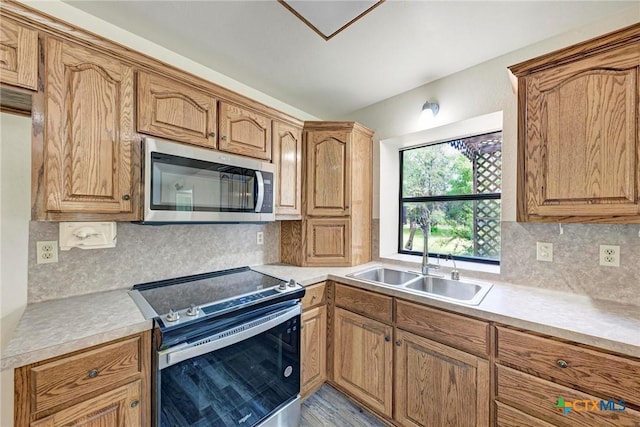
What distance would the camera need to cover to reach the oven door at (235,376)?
44.2 inches

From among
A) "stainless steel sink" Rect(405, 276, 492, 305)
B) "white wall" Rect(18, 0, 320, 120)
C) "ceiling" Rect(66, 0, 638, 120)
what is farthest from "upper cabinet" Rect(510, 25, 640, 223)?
"white wall" Rect(18, 0, 320, 120)

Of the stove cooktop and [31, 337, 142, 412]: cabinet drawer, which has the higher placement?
the stove cooktop

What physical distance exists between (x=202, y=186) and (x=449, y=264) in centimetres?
196

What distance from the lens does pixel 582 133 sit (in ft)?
3.95

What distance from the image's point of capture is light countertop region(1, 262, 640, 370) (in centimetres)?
91

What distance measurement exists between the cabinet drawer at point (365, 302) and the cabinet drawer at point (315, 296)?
103 mm

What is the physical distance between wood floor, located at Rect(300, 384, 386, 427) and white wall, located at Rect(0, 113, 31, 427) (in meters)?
1.57

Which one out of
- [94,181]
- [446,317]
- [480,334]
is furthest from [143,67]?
[480,334]

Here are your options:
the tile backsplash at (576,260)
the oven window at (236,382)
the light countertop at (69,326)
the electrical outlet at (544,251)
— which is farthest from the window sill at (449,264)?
the light countertop at (69,326)

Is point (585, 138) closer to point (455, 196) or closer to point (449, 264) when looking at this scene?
point (455, 196)

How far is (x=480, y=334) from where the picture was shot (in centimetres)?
125

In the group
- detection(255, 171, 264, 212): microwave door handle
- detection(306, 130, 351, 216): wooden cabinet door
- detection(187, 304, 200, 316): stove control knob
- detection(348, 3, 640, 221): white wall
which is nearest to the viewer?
detection(187, 304, 200, 316): stove control knob

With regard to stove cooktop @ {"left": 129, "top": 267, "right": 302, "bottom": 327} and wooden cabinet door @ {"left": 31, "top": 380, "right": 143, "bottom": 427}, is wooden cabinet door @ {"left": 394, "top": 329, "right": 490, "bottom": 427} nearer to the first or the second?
stove cooktop @ {"left": 129, "top": 267, "right": 302, "bottom": 327}

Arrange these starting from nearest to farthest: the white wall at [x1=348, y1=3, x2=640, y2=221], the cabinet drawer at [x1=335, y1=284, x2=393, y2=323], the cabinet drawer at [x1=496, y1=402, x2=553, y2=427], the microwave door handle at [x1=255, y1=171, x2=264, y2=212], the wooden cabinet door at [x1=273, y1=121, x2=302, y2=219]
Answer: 1. the cabinet drawer at [x1=496, y1=402, x2=553, y2=427]
2. the white wall at [x1=348, y1=3, x2=640, y2=221]
3. the cabinet drawer at [x1=335, y1=284, x2=393, y2=323]
4. the microwave door handle at [x1=255, y1=171, x2=264, y2=212]
5. the wooden cabinet door at [x1=273, y1=121, x2=302, y2=219]
